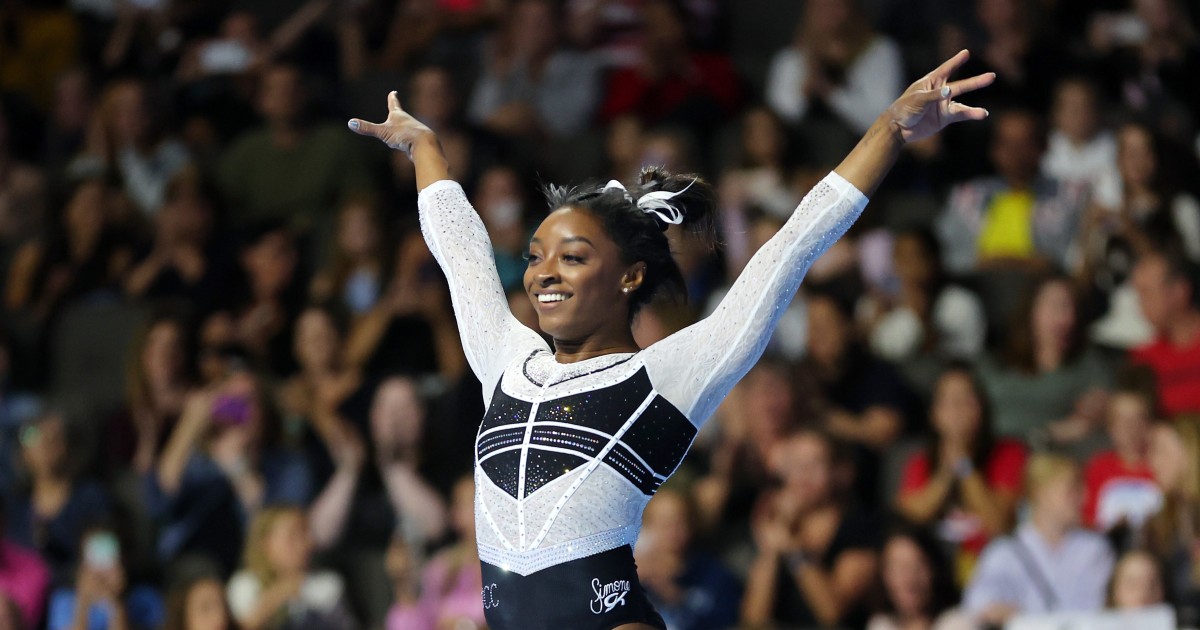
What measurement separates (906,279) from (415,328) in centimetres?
235

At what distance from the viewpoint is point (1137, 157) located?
7.31 meters

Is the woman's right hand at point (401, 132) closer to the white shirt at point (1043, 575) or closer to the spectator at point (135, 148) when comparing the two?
the white shirt at point (1043, 575)

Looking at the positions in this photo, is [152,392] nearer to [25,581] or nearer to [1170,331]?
[25,581]

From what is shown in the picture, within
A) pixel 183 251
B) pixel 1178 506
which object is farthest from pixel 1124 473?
pixel 183 251

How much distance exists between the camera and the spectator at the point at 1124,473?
634 cm

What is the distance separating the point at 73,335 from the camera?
8578 mm

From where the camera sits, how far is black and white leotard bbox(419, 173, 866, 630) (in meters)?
3.38

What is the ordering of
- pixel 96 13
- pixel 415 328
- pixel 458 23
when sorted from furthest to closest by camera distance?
pixel 96 13, pixel 458 23, pixel 415 328

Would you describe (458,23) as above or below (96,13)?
below

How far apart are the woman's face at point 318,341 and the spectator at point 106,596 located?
4.05ft

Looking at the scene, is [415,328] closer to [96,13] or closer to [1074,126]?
[1074,126]

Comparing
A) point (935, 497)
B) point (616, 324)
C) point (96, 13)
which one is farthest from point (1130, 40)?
point (96, 13)

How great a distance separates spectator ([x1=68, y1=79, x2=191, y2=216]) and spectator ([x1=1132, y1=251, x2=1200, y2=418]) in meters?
5.38

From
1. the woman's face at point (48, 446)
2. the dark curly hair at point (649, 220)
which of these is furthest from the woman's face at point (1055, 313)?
the woman's face at point (48, 446)
